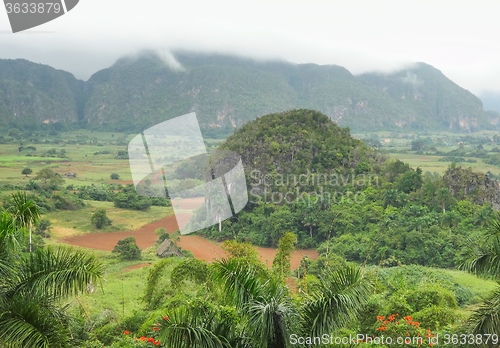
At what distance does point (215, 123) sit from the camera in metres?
61.4

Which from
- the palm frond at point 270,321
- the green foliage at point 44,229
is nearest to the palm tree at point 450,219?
the palm frond at point 270,321

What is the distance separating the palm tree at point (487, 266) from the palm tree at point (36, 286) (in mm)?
3610

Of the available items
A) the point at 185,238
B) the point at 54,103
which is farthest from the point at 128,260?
the point at 54,103

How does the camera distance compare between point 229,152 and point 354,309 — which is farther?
point 229,152

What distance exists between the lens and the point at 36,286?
10.4ft

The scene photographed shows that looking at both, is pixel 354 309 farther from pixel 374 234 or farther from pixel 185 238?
pixel 185 238

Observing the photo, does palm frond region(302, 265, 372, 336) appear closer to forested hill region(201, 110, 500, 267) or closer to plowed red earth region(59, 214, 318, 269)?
forested hill region(201, 110, 500, 267)

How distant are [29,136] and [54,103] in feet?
53.7

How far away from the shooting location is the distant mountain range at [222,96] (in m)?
63.2

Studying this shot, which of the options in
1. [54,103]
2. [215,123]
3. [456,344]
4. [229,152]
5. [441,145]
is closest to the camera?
[456,344]

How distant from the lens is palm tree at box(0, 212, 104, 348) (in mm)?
Answer: 2943

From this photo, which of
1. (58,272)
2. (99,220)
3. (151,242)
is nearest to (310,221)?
(151,242)

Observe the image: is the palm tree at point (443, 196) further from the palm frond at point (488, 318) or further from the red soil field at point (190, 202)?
the palm frond at point (488, 318)

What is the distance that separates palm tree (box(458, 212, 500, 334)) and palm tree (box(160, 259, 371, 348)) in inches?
52.8
